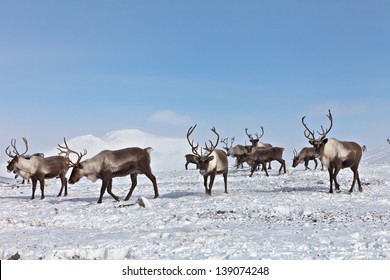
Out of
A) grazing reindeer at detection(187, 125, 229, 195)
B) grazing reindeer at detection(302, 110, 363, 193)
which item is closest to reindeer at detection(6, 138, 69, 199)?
grazing reindeer at detection(187, 125, 229, 195)

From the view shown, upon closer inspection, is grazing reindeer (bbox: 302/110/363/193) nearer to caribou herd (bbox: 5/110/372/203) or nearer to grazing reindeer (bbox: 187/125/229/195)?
caribou herd (bbox: 5/110/372/203)

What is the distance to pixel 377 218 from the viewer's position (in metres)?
10.1

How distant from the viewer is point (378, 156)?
42.2 m

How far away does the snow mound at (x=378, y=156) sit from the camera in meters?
38.9

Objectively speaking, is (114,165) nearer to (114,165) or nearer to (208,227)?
(114,165)

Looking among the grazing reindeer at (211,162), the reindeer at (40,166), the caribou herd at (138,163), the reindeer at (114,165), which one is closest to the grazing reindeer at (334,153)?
the caribou herd at (138,163)

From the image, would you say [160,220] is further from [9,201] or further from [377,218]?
[9,201]

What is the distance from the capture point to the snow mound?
38.9 m

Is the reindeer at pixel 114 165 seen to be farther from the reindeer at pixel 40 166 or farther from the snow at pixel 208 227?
the reindeer at pixel 40 166

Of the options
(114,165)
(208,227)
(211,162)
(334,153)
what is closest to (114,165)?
(114,165)

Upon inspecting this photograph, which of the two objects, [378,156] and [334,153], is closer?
[334,153]

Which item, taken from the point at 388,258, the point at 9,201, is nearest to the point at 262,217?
the point at 388,258
